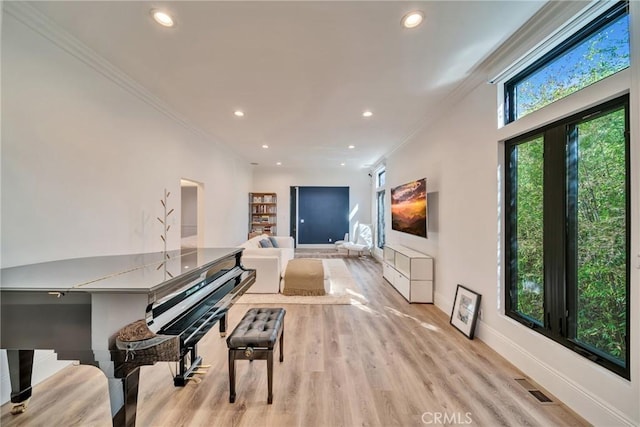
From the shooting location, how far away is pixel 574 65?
1848 millimetres

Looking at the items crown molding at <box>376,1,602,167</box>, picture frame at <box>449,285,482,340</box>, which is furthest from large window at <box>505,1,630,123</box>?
picture frame at <box>449,285,482,340</box>

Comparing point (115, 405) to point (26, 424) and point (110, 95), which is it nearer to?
point (26, 424)

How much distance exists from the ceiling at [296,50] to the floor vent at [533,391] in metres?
2.82

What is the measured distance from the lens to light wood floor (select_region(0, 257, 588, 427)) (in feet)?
5.44

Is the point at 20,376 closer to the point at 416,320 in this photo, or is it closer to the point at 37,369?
the point at 37,369

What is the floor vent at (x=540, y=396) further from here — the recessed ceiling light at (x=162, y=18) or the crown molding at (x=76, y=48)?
the crown molding at (x=76, y=48)

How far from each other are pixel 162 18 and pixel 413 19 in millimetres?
1895

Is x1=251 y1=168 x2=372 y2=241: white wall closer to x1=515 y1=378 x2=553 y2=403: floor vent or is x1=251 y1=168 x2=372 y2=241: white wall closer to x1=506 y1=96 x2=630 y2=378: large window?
x1=506 y1=96 x2=630 y2=378: large window

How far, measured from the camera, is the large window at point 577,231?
61.8 inches

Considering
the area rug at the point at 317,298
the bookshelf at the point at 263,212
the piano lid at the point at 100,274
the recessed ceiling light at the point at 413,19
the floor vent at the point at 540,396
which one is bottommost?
the floor vent at the point at 540,396

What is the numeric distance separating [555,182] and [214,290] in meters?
2.74

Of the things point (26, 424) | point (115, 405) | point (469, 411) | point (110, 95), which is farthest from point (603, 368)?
point (110, 95)

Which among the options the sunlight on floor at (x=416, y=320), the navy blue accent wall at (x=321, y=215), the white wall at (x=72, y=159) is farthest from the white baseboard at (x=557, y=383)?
the navy blue accent wall at (x=321, y=215)

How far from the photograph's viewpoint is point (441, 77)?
269cm
